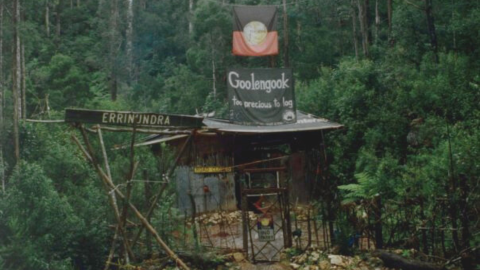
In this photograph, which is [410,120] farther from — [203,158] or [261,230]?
[261,230]

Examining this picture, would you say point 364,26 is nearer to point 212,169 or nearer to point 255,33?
point 255,33

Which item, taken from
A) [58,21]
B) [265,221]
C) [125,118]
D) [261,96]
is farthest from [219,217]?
[58,21]

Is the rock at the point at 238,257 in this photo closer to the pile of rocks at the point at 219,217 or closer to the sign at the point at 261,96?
the sign at the point at 261,96

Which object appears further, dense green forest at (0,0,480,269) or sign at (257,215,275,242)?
sign at (257,215,275,242)

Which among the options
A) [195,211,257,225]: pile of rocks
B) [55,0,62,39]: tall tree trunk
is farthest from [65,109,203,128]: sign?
[55,0,62,39]: tall tree trunk

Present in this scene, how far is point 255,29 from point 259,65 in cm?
1728

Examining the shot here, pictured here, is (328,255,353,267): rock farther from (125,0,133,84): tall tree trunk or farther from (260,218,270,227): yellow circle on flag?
(125,0,133,84): tall tree trunk

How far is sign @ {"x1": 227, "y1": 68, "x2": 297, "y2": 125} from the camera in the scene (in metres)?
16.6

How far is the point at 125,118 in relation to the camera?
10.5 meters

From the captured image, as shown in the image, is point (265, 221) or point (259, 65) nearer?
point (265, 221)

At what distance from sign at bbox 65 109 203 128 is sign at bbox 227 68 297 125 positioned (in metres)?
5.51

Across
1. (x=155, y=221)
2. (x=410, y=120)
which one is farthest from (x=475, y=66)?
(x=155, y=221)

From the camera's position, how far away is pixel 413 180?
554 inches

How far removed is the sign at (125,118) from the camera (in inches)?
401
